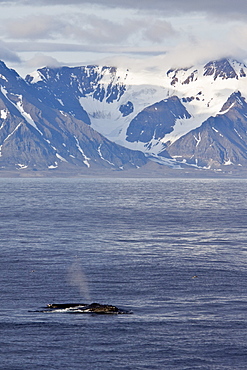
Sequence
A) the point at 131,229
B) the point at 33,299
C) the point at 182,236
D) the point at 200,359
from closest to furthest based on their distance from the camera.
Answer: the point at 200,359 < the point at 33,299 < the point at 182,236 < the point at 131,229

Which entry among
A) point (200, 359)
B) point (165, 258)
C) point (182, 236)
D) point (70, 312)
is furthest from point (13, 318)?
point (182, 236)

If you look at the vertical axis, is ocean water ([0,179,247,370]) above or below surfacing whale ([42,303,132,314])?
below

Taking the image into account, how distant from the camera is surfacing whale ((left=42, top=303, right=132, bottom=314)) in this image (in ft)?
236

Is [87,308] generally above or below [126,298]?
above

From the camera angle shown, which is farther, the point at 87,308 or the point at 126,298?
the point at 126,298

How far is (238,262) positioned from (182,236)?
3702 centimetres

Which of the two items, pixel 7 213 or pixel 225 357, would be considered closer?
pixel 225 357

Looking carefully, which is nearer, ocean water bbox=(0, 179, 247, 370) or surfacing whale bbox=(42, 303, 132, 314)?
ocean water bbox=(0, 179, 247, 370)

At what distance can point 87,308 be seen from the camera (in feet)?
238

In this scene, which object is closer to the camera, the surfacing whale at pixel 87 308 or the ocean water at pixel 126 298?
the ocean water at pixel 126 298

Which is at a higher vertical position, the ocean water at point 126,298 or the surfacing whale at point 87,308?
the surfacing whale at point 87,308

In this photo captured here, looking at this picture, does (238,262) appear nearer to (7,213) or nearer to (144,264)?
(144,264)

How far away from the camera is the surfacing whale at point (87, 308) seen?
7207 centimetres

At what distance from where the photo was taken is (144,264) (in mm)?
104250
